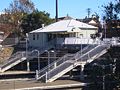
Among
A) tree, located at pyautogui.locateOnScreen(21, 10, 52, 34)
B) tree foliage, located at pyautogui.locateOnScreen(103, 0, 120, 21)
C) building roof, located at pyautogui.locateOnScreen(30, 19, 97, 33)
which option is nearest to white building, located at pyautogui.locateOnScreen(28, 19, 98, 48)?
building roof, located at pyautogui.locateOnScreen(30, 19, 97, 33)

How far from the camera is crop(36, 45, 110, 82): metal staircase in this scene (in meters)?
39.3

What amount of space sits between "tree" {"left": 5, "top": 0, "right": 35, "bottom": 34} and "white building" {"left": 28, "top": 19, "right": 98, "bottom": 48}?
26.6 metres

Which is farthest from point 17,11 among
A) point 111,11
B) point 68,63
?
point 111,11

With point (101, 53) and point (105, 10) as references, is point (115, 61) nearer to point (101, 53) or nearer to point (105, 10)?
point (105, 10)

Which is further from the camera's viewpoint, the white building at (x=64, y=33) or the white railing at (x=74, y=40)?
the white building at (x=64, y=33)

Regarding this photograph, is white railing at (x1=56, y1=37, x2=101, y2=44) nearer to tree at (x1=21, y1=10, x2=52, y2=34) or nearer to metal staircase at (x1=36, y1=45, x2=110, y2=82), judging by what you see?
metal staircase at (x1=36, y1=45, x2=110, y2=82)

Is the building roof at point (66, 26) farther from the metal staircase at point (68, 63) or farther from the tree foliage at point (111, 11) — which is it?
the tree foliage at point (111, 11)

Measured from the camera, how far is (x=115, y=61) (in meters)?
26.4

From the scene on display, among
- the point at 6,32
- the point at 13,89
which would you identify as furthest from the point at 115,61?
the point at 6,32

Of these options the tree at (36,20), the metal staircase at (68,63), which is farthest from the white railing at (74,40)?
the tree at (36,20)

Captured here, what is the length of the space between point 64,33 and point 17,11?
36.5 m

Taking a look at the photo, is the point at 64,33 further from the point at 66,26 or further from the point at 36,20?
the point at 36,20

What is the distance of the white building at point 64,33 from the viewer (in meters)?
54.3

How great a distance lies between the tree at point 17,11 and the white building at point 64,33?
2661 centimetres
